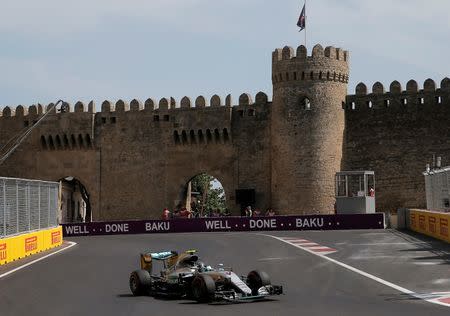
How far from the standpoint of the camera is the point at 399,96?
5222 cm

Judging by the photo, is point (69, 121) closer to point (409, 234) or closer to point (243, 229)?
point (243, 229)

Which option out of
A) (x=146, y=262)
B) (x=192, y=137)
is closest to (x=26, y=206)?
(x=146, y=262)

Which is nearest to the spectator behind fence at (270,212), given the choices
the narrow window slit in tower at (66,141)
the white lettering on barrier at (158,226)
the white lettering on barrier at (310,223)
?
the white lettering on barrier at (310,223)

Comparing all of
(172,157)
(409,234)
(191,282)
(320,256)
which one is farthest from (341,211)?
(191,282)

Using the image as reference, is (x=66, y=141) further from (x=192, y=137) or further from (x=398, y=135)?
(x=398, y=135)

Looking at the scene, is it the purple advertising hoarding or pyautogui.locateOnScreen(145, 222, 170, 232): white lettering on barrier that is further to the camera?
pyautogui.locateOnScreen(145, 222, 170, 232): white lettering on barrier

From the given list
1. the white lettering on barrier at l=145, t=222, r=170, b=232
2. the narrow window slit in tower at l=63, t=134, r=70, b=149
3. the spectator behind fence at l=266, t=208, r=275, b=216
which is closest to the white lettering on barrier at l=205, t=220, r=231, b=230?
the white lettering on barrier at l=145, t=222, r=170, b=232

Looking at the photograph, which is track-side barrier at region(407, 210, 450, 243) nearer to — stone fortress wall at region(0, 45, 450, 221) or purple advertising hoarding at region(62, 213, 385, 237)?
purple advertising hoarding at region(62, 213, 385, 237)

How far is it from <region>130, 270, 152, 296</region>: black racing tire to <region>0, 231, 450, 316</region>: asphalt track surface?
0.19m

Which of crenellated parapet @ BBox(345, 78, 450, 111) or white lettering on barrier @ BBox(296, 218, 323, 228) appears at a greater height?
A: crenellated parapet @ BBox(345, 78, 450, 111)

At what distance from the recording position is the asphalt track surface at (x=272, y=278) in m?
14.1

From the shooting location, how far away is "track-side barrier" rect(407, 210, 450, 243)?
1189 inches

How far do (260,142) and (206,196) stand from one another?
2016 inches

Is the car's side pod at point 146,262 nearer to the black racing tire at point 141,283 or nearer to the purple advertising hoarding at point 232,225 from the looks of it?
the black racing tire at point 141,283
